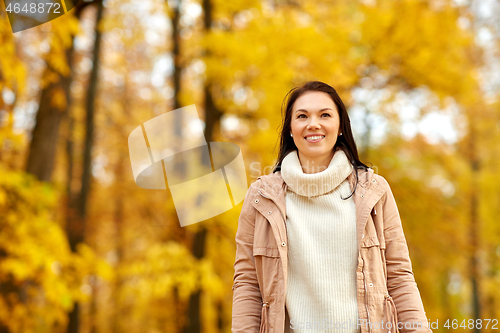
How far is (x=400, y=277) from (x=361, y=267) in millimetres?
172

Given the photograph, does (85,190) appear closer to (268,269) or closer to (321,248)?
(268,269)

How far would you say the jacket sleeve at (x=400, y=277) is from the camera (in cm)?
152

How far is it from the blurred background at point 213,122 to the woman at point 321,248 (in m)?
0.78

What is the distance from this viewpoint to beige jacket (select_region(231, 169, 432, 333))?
1.52 m

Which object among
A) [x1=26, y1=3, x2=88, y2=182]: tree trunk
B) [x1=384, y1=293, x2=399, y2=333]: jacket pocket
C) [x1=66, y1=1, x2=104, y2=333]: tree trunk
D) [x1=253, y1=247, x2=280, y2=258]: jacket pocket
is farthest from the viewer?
[x1=66, y1=1, x2=104, y2=333]: tree trunk

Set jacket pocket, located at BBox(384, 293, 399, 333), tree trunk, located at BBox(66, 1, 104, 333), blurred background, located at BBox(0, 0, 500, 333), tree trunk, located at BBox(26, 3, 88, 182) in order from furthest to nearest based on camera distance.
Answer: tree trunk, located at BBox(66, 1, 104, 333), tree trunk, located at BBox(26, 3, 88, 182), blurred background, located at BBox(0, 0, 500, 333), jacket pocket, located at BBox(384, 293, 399, 333)

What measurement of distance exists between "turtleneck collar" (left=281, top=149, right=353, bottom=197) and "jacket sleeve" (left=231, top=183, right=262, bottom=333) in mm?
191

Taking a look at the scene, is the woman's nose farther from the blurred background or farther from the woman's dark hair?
the blurred background

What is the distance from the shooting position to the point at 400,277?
157 cm

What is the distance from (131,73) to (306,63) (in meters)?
7.42

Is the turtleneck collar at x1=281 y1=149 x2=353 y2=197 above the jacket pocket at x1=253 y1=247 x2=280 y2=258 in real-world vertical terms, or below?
above

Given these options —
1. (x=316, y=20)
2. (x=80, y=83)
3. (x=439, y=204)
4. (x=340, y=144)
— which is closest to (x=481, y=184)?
(x=439, y=204)

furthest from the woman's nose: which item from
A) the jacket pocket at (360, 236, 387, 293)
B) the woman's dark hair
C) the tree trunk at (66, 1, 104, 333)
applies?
the tree trunk at (66, 1, 104, 333)

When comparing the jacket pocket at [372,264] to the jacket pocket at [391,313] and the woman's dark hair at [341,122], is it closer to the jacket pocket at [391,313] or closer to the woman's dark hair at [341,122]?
the jacket pocket at [391,313]
